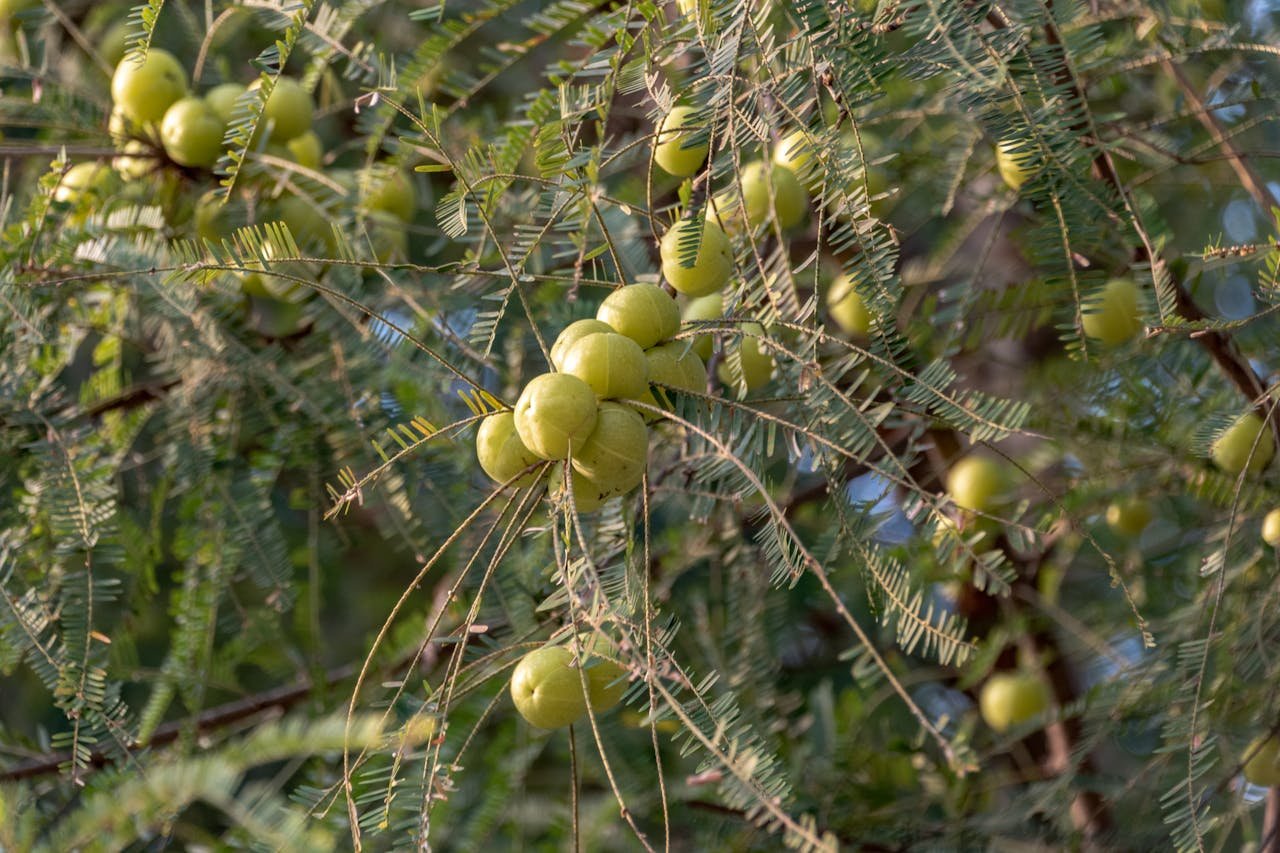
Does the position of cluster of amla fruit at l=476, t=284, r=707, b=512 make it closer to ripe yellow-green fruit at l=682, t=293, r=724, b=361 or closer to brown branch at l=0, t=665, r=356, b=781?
→ ripe yellow-green fruit at l=682, t=293, r=724, b=361

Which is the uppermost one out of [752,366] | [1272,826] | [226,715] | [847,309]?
[752,366]

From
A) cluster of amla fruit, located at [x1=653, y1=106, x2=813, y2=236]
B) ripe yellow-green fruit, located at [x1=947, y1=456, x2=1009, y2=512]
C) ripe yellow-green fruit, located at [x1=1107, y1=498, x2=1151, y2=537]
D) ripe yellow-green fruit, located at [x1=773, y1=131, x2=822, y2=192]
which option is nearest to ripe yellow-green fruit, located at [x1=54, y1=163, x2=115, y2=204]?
cluster of amla fruit, located at [x1=653, y1=106, x2=813, y2=236]

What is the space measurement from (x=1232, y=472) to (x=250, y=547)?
1.30m

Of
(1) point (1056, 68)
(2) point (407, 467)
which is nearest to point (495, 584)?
(2) point (407, 467)

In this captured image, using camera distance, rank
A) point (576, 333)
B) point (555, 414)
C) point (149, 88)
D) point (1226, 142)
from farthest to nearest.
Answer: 1. point (149, 88)
2. point (1226, 142)
3. point (576, 333)
4. point (555, 414)

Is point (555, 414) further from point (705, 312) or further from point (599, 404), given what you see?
point (705, 312)

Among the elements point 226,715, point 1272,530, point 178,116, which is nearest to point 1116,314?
point 1272,530

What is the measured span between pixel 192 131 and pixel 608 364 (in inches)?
39.5

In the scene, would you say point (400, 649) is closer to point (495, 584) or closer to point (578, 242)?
point (495, 584)

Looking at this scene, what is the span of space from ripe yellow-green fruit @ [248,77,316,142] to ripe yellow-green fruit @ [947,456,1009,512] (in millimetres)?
1143

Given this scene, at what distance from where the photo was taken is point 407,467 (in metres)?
1.73

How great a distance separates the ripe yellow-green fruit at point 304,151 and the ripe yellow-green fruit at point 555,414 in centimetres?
103

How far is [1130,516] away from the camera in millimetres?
2014

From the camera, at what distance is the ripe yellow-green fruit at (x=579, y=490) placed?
1.06m
